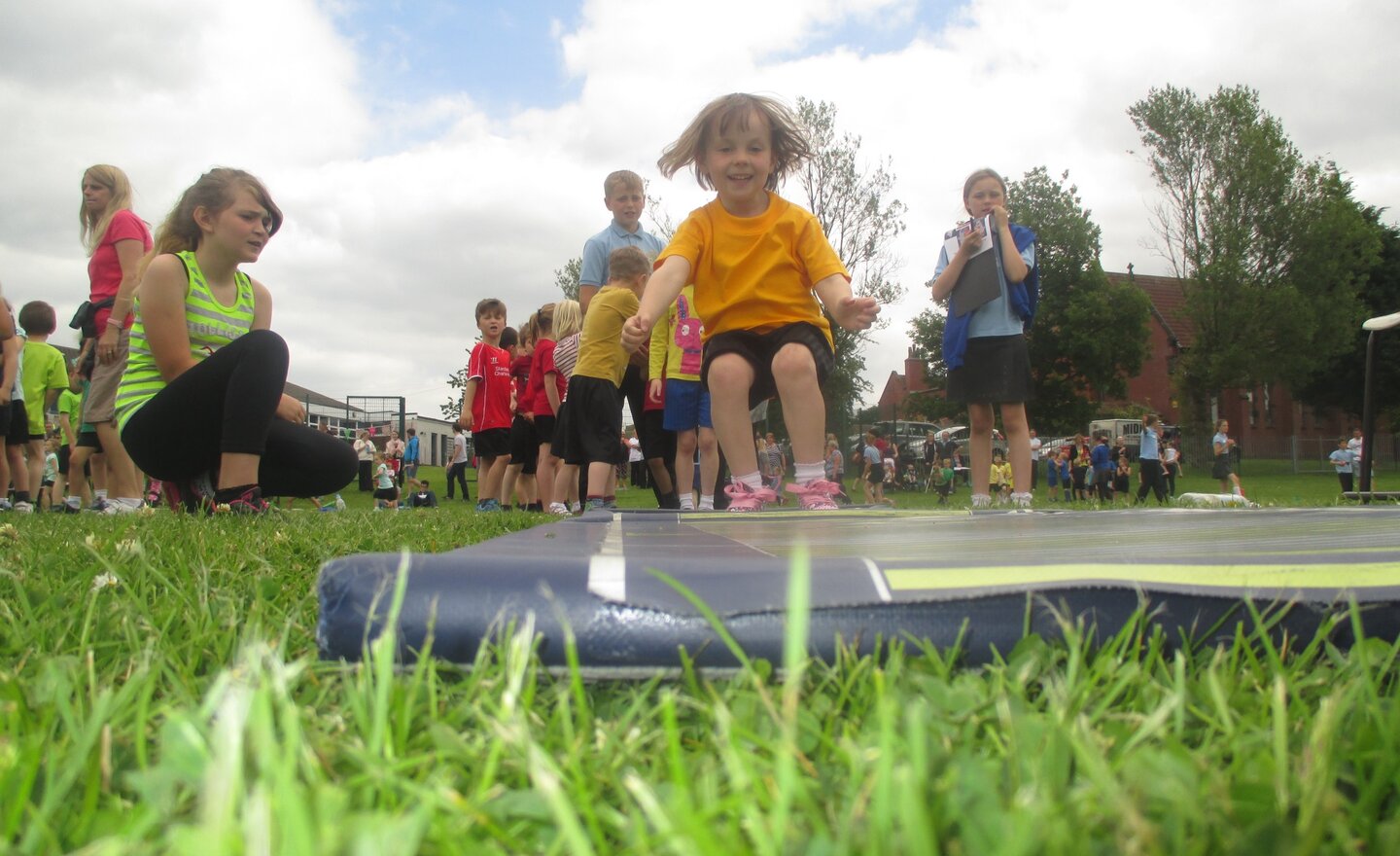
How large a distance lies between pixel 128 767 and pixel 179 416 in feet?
9.05

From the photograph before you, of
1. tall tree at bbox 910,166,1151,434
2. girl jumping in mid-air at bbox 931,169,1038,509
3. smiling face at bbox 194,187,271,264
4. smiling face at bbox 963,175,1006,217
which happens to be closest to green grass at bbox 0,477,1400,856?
smiling face at bbox 194,187,271,264

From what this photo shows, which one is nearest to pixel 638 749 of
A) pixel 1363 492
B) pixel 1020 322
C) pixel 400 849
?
pixel 400 849

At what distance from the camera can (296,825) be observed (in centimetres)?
44

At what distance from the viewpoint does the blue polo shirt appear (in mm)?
6008

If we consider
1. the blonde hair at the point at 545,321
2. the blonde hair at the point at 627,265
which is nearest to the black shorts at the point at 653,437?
the blonde hair at the point at 627,265

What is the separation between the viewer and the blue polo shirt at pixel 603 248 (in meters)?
6.01

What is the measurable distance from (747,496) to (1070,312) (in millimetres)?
33370

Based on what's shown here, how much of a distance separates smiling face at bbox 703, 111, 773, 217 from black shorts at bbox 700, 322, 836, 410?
1.62ft

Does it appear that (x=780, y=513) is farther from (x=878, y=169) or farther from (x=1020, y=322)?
(x=878, y=169)

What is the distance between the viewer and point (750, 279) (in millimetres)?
3842

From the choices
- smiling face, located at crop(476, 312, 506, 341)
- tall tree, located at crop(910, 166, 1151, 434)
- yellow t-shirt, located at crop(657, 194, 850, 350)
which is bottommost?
yellow t-shirt, located at crop(657, 194, 850, 350)

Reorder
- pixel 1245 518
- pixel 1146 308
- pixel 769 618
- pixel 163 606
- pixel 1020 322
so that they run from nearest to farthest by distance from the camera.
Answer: pixel 769 618 → pixel 163 606 → pixel 1245 518 → pixel 1020 322 → pixel 1146 308

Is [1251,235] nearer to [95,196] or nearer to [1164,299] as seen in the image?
[1164,299]

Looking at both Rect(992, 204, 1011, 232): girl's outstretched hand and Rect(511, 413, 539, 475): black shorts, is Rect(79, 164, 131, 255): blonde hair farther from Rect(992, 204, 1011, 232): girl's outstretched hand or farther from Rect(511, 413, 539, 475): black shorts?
Rect(992, 204, 1011, 232): girl's outstretched hand
